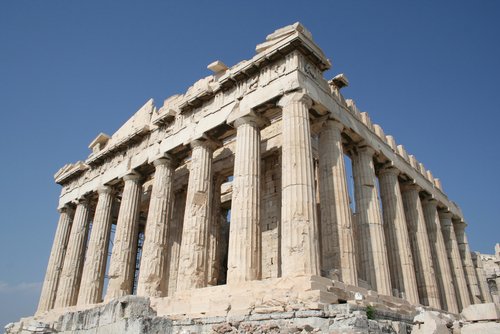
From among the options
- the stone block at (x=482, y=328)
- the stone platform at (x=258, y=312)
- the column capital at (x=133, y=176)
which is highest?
the column capital at (x=133, y=176)

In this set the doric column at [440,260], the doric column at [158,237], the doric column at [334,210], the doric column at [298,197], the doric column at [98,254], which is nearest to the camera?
the doric column at [298,197]

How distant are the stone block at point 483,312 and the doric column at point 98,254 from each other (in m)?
16.2

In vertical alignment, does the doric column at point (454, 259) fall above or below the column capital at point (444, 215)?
below

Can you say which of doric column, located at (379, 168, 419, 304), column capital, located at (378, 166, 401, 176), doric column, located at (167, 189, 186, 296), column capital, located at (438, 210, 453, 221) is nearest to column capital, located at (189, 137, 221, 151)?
doric column, located at (167, 189, 186, 296)

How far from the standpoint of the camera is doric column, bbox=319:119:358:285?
13.6m

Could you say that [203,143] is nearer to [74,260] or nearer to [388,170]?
[388,170]

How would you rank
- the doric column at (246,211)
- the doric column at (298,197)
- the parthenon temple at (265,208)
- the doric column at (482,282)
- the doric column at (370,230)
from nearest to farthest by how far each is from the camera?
1. the doric column at (298,197)
2. the parthenon temple at (265,208)
3. the doric column at (246,211)
4. the doric column at (370,230)
5. the doric column at (482,282)

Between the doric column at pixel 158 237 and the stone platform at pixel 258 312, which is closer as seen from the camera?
the stone platform at pixel 258 312

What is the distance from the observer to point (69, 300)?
21.8 m

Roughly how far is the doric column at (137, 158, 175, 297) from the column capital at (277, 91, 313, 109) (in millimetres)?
6982

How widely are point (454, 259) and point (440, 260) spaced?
111 inches

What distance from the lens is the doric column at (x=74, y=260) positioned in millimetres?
21953

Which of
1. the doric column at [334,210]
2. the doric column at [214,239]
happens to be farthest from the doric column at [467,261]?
the doric column at [214,239]

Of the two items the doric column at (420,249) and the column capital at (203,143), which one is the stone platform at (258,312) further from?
the column capital at (203,143)
